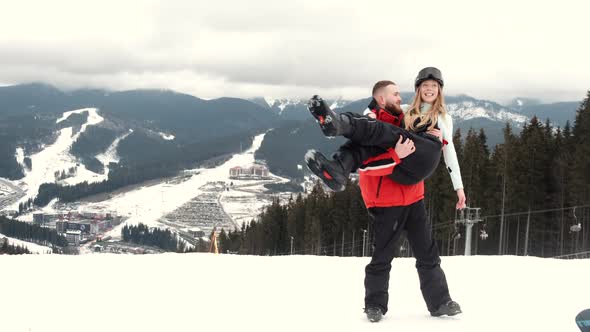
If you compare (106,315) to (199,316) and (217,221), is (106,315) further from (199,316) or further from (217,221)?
(217,221)

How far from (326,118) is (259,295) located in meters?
2.65

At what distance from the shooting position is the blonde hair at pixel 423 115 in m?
4.35

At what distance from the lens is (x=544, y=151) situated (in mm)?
36000

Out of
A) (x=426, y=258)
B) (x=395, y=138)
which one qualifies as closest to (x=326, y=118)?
(x=395, y=138)

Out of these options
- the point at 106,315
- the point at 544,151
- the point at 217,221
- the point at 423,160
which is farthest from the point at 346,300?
the point at 217,221

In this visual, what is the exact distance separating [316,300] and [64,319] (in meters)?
2.42

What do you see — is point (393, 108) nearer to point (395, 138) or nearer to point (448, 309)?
point (395, 138)

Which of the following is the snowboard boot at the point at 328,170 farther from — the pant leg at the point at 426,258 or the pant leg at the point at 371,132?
the pant leg at the point at 426,258

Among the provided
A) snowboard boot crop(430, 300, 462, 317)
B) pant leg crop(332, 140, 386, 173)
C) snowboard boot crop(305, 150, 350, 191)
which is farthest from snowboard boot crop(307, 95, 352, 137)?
snowboard boot crop(430, 300, 462, 317)

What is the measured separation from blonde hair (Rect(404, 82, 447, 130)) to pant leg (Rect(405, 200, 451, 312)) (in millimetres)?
720

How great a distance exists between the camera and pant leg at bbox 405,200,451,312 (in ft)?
15.0

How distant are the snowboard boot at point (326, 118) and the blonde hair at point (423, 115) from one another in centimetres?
84

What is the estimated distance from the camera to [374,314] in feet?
14.7

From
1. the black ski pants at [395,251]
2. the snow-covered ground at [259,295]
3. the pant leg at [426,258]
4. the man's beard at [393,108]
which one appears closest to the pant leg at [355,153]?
the man's beard at [393,108]
